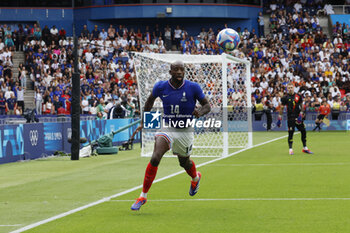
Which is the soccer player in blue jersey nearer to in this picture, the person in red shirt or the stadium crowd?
the stadium crowd

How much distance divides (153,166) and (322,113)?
28617mm

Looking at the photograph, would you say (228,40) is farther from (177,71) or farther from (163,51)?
(163,51)

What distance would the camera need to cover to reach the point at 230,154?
22.3 meters

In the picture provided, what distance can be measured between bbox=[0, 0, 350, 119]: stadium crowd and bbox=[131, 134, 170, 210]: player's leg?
23.2 metres

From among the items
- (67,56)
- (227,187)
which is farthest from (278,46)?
(227,187)

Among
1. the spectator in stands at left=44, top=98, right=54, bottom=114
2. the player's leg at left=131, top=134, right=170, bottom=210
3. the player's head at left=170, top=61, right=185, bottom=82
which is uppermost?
the player's head at left=170, top=61, right=185, bottom=82

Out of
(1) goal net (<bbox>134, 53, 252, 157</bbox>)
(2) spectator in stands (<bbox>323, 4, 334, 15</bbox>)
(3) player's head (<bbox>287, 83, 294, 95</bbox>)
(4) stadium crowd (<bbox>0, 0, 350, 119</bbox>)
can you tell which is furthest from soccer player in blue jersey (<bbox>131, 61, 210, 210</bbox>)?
(2) spectator in stands (<bbox>323, 4, 334, 15</bbox>)

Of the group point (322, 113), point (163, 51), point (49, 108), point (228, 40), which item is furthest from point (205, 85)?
point (163, 51)

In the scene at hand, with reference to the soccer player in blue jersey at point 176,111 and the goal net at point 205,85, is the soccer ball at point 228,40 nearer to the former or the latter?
the goal net at point 205,85

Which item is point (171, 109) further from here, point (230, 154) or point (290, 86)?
point (230, 154)

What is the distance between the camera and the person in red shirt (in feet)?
122

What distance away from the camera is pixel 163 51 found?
45156mm

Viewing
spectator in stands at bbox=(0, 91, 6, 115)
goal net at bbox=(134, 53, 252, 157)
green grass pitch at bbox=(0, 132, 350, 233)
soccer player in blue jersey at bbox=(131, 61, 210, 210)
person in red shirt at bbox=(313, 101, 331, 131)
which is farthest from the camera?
person in red shirt at bbox=(313, 101, 331, 131)

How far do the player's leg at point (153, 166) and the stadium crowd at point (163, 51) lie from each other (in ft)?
76.0
